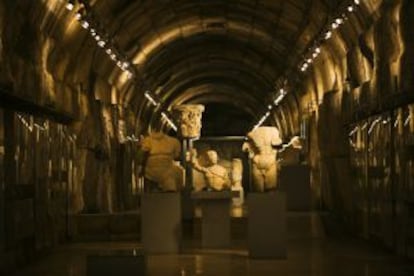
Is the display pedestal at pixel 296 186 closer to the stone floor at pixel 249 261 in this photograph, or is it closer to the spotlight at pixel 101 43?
the stone floor at pixel 249 261

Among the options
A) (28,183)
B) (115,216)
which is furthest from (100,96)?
(28,183)

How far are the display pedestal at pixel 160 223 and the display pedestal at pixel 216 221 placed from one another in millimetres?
849

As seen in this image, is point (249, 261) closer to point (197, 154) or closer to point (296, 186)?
point (197, 154)

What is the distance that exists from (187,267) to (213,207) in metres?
4.21

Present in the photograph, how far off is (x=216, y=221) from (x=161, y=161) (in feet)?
7.13

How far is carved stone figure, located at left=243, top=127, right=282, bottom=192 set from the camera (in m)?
23.4

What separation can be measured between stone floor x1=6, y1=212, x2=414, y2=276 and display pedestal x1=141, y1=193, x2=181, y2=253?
423mm

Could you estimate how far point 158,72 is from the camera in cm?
4181

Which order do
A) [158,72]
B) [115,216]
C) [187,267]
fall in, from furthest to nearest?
[158,72] → [115,216] → [187,267]

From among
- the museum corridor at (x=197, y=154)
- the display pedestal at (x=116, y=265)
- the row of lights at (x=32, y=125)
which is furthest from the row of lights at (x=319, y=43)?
the display pedestal at (x=116, y=265)

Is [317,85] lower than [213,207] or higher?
higher

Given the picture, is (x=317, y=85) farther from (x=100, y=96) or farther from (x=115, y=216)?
(x=115, y=216)

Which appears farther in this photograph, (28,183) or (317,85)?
(317,85)

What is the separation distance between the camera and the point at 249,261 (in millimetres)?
19625
